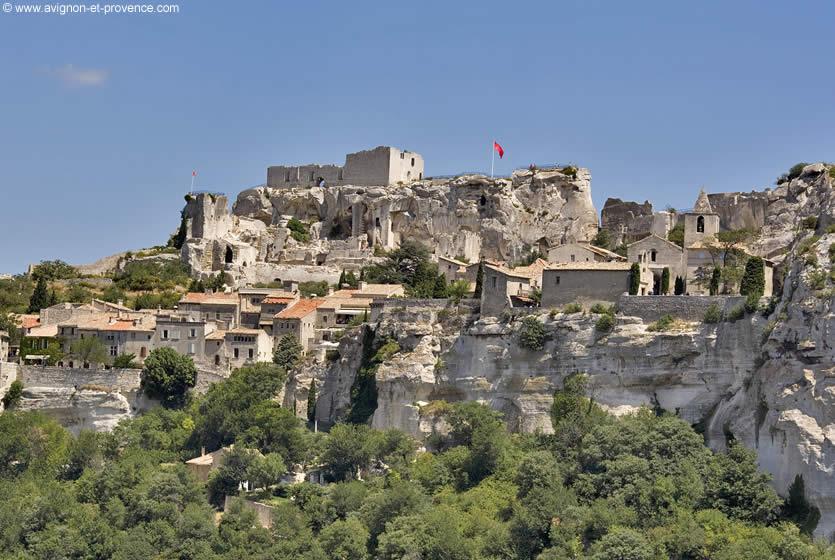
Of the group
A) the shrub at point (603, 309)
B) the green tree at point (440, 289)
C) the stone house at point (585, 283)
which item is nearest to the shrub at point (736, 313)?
the shrub at point (603, 309)

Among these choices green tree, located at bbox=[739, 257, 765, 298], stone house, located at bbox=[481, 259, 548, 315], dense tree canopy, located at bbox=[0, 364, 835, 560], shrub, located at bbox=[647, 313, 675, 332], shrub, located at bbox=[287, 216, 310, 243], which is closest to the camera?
dense tree canopy, located at bbox=[0, 364, 835, 560]

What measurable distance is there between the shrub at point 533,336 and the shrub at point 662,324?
4375 mm

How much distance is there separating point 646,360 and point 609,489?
5967mm

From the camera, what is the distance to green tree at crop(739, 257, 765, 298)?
63.1m

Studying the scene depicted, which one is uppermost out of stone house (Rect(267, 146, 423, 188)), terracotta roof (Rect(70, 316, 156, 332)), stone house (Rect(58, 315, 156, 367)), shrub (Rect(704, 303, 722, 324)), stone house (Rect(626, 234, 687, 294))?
stone house (Rect(267, 146, 423, 188))

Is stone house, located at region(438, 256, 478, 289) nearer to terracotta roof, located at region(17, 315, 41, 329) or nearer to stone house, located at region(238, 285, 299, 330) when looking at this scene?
stone house, located at region(238, 285, 299, 330)

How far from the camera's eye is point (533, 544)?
194 feet

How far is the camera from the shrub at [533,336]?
66.9m

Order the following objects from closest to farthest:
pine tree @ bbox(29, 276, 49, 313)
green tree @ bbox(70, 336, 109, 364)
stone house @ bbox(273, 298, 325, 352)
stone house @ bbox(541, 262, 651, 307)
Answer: stone house @ bbox(541, 262, 651, 307), green tree @ bbox(70, 336, 109, 364), stone house @ bbox(273, 298, 325, 352), pine tree @ bbox(29, 276, 49, 313)

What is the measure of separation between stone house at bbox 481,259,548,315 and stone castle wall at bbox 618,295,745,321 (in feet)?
16.3

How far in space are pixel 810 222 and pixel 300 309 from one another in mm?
24802

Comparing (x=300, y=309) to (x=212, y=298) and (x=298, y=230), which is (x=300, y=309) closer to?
(x=212, y=298)

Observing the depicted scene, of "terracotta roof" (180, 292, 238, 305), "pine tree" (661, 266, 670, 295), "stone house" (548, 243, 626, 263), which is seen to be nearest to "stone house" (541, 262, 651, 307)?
"pine tree" (661, 266, 670, 295)

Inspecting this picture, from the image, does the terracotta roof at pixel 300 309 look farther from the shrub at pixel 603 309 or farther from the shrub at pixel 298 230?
the shrub at pixel 603 309
